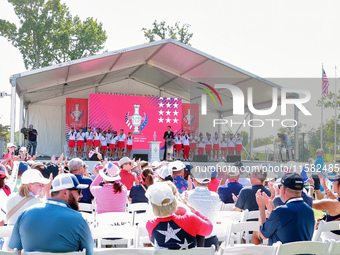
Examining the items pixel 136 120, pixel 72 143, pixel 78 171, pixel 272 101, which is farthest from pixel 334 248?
pixel 136 120

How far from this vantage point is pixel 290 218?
2.85 meters

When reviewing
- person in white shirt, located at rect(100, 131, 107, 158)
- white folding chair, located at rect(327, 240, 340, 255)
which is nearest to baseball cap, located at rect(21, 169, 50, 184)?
white folding chair, located at rect(327, 240, 340, 255)

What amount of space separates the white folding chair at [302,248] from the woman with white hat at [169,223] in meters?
0.58

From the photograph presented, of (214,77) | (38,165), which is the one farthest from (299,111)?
(38,165)

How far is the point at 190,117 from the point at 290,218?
19146 mm

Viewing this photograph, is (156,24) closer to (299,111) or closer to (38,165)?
(299,111)

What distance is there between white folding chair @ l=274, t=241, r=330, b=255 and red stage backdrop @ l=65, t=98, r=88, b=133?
19163 mm

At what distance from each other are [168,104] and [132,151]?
3359mm

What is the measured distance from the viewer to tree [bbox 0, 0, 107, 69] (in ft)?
98.1

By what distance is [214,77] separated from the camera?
18141mm

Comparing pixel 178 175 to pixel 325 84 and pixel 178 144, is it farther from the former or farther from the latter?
pixel 325 84

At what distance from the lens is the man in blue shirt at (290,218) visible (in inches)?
112

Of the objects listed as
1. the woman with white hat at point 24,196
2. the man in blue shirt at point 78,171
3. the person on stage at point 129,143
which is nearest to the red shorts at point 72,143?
the person on stage at point 129,143

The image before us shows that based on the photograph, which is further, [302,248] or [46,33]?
[46,33]
